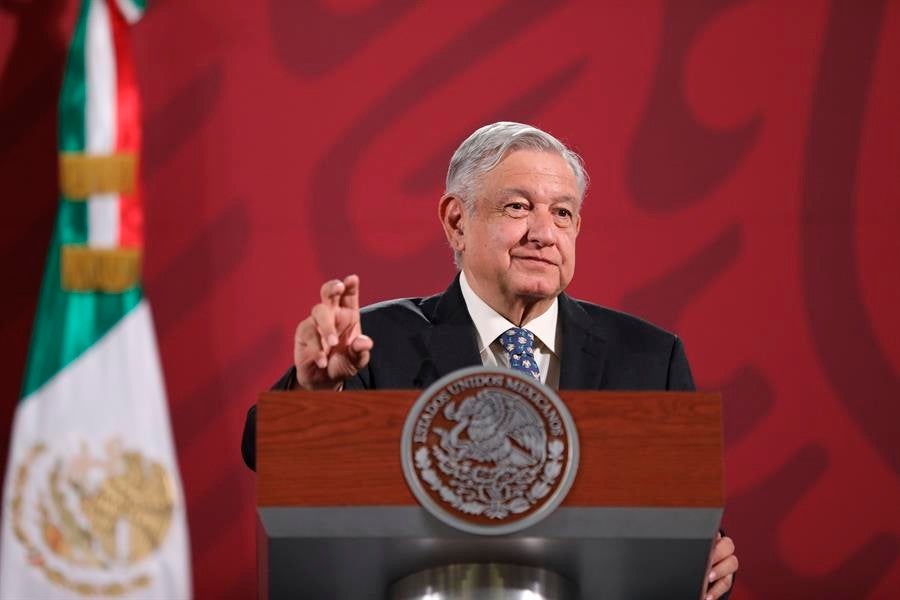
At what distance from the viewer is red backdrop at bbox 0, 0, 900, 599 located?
11.3ft

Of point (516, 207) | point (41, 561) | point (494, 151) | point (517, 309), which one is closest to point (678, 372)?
point (517, 309)

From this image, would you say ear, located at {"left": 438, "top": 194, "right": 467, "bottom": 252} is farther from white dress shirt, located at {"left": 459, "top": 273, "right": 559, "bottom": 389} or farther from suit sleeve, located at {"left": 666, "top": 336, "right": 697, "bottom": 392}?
suit sleeve, located at {"left": 666, "top": 336, "right": 697, "bottom": 392}

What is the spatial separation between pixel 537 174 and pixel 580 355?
36cm

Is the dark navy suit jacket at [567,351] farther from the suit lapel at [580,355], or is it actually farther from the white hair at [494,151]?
the white hair at [494,151]

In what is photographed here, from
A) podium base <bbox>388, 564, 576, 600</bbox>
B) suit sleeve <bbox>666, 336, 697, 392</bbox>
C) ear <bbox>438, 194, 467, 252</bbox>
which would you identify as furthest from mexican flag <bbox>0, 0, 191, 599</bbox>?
podium base <bbox>388, 564, 576, 600</bbox>

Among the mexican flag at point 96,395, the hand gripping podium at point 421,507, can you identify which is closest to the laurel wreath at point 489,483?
the hand gripping podium at point 421,507

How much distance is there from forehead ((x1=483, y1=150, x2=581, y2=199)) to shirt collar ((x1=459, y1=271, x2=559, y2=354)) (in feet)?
0.67

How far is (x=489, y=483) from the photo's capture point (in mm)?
1362

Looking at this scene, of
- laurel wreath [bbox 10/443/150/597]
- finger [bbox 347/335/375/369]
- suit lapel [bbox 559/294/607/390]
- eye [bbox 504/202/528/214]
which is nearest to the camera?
finger [bbox 347/335/375/369]

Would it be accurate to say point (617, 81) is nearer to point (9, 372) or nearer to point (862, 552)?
point (862, 552)

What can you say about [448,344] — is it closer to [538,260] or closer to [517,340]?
[517,340]

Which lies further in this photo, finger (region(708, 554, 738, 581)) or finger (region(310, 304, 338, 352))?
finger (region(708, 554, 738, 581))

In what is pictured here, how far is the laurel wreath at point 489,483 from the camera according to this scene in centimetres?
135

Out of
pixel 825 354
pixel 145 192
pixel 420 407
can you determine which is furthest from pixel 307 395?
pixel 825 354
